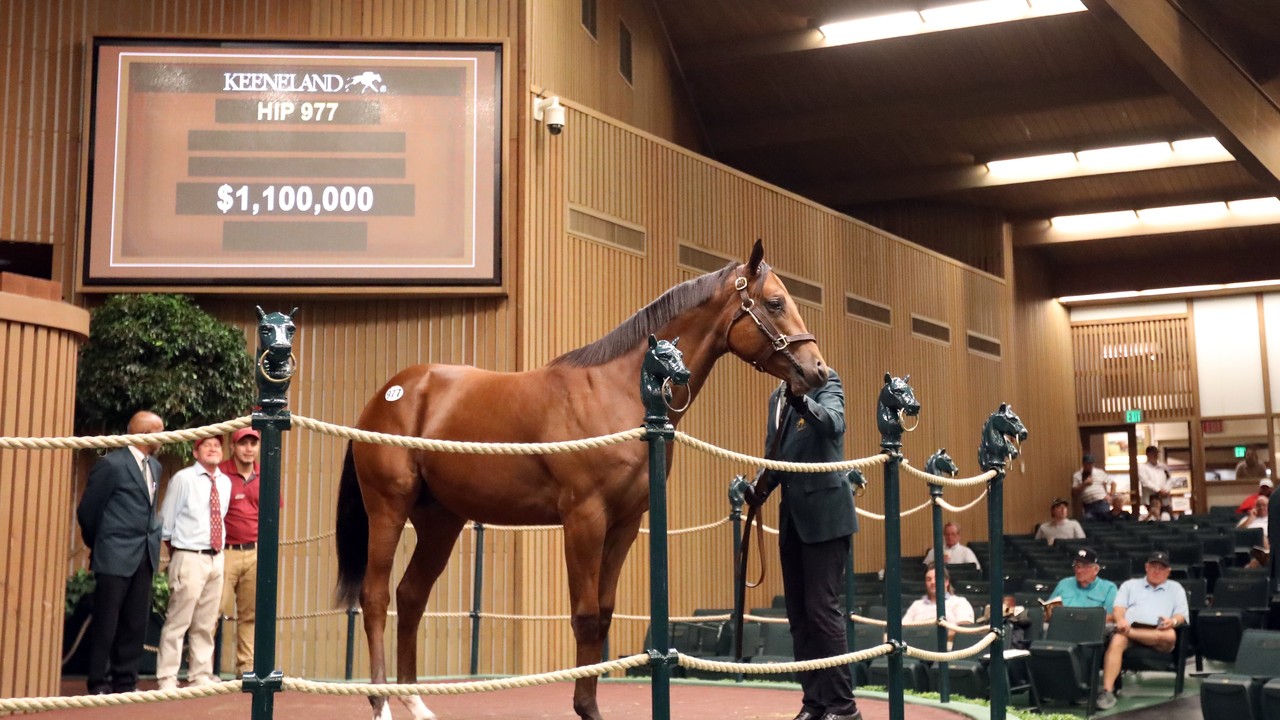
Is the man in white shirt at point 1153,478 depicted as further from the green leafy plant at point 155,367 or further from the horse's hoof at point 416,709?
the horse's hoof at point 416,709

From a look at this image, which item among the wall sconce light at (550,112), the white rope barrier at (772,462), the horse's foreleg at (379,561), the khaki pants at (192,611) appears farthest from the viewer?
the wall sconce light at (550,112)

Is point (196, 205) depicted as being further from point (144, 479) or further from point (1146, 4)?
point (1146, 4)

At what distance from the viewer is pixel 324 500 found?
9.30 m

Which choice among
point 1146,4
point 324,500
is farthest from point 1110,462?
point 324,500

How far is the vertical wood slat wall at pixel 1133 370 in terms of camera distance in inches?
902

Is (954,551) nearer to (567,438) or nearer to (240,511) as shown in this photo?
(240,511)

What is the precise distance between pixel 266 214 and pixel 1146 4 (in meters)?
8.77

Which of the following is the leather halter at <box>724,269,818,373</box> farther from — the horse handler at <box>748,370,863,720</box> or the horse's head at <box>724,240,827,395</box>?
the horse handler at <box>748,370,863,720</box>

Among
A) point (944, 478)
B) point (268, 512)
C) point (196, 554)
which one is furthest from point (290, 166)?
point (268, 512)

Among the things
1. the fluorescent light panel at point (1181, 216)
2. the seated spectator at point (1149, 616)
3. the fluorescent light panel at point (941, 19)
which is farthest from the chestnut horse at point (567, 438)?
the fluorescent light panel at point (1181, 216)

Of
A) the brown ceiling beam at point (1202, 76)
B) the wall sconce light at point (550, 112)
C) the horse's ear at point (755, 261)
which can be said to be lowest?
the horse's ear at point (755, 261)

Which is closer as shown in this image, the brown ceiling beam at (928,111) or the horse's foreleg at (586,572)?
the horse's foreleg at (586,572)

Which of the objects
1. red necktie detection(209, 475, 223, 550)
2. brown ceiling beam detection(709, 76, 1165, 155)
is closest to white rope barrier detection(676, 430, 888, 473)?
red necktie detection(209, 475, 223, 550)

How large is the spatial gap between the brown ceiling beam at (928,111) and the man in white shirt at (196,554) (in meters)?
11.6
